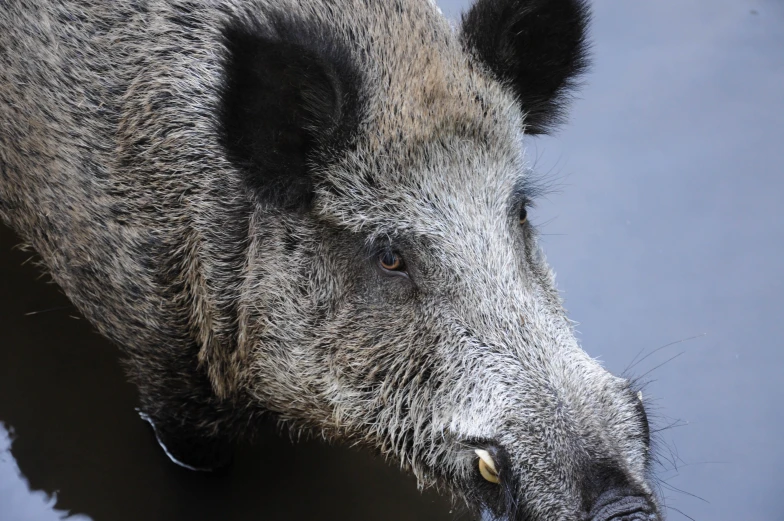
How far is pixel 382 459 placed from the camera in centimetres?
488

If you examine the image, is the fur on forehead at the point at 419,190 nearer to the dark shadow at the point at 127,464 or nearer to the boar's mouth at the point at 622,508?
the boar's mouth at the point at 622,508

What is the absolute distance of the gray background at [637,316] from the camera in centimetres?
466

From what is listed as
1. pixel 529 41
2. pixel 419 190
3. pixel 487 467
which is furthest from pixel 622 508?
pixel 529 41

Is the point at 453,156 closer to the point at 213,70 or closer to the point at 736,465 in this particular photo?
the point at 213,70

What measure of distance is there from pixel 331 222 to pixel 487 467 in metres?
1.16

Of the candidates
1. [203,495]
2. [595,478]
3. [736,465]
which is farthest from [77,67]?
[736,465]

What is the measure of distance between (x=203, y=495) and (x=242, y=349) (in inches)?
48.4

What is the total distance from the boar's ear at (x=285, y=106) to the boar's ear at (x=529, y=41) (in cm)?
72

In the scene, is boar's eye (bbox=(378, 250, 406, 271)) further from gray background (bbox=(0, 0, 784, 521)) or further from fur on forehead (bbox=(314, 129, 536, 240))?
gray background (bbox=(0, 0, 784, 521))

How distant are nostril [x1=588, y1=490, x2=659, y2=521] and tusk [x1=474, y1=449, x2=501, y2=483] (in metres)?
0.43

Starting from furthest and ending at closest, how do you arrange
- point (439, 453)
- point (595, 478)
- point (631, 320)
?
point (631, 320), point (439, 453), point (595, 478)

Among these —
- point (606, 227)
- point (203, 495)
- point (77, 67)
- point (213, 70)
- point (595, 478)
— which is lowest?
point (203, 495)

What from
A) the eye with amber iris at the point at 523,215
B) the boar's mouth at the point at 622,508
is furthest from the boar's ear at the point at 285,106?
the boar's mouth at the point at 622,508

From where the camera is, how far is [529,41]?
3756mm
